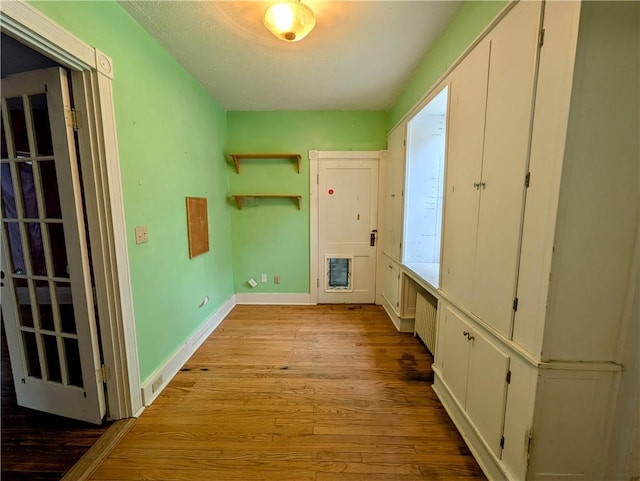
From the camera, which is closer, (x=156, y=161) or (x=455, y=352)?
(x=455, y=352)

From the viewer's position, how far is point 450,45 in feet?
5.52

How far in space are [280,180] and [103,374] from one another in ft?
8.45

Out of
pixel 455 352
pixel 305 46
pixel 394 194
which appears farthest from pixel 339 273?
pixel 305 46

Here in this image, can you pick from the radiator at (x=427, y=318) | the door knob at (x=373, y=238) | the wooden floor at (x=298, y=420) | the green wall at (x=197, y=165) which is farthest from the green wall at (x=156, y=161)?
the radiator at (x=427, y=318)

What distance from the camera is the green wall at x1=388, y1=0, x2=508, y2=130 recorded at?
1333mm

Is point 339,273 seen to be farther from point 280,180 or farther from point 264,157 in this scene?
point 264,157

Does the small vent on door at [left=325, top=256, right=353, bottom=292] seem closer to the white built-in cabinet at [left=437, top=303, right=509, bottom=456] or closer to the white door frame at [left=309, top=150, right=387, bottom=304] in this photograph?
the white door frame at [left=309, top=150, right=387, bottom=304]

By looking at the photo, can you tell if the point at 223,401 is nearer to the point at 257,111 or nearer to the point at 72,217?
the point at 72,217

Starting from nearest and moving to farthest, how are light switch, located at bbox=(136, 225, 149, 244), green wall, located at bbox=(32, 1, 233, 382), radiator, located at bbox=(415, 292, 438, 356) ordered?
green wall, located at bbox=(32, 1, 233, 382), light switch, located at bbox=(136, 225, 149, 244), radiator, located at bbox=(415, 292, 438, 356)

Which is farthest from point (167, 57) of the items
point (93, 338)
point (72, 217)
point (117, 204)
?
point (93, 338)

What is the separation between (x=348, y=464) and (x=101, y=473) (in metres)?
1.29

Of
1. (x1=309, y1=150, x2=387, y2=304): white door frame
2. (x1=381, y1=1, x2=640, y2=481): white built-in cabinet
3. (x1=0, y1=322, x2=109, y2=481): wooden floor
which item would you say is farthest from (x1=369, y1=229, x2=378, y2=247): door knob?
(x1=0, y1=322, x2=109, y2=481): wooden floor

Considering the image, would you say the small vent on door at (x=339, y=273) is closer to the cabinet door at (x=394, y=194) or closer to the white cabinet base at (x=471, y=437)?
the cabinet door at (x=394, y=194)

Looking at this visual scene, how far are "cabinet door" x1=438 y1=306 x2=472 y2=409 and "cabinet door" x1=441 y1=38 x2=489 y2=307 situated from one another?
160 millimetres
